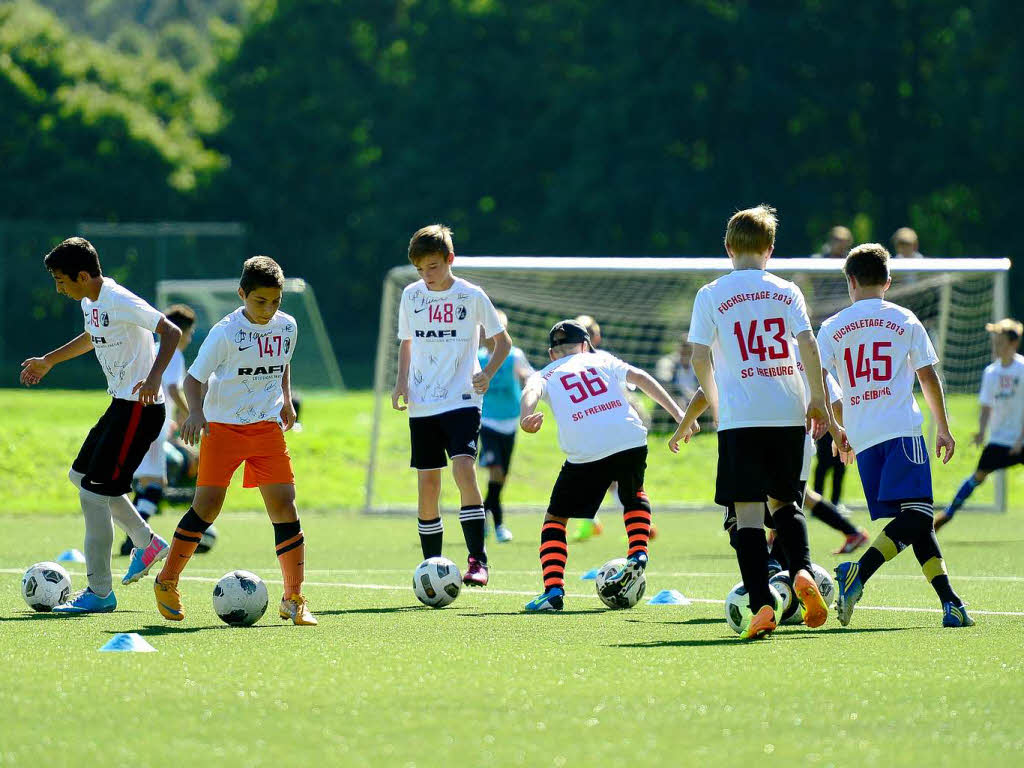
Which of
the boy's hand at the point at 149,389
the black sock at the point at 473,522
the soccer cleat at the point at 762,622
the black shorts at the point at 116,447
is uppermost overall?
the boy's hand at the point at 149,389

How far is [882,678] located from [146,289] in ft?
101

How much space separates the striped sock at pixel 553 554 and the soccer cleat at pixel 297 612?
1.27 metres

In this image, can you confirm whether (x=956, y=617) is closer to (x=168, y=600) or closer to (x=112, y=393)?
(x=168, y=600)

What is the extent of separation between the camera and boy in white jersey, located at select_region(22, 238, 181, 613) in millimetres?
8188

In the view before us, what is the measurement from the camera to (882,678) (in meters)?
5.77

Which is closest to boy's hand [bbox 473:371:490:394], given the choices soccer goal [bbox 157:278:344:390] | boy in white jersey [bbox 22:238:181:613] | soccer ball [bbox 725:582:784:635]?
boy in white jersey [bbox 22:238:181:613]

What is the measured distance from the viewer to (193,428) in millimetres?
7465

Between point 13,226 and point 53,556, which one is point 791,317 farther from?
point 13,226

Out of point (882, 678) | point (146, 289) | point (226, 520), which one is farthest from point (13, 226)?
point (882, 678)

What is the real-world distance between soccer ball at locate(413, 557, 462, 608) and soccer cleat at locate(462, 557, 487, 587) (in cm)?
89

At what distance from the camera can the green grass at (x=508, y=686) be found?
4.58m

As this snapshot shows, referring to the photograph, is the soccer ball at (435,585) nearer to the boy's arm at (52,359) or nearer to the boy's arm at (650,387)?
the boy's arm at (650,387)

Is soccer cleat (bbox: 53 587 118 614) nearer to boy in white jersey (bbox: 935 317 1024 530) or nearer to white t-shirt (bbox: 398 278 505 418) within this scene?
white t-shirt (bbox: 398 278 505 418)

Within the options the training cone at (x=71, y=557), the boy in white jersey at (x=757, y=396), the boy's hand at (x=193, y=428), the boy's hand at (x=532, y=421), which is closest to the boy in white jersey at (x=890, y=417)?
the boy in white jersey at (x=757, y=396)
